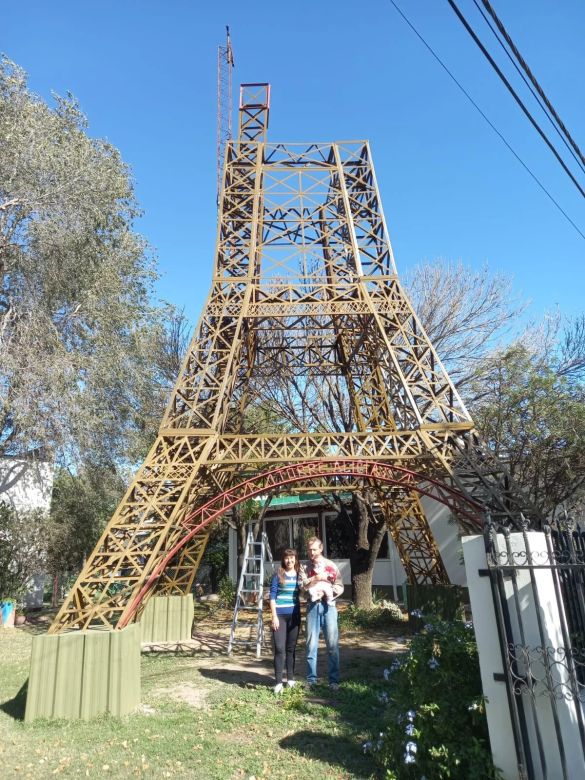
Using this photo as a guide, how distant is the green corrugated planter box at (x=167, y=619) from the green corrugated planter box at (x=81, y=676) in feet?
15.6

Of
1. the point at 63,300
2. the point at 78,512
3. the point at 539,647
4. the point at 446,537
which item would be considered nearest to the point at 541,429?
the point at 539,647

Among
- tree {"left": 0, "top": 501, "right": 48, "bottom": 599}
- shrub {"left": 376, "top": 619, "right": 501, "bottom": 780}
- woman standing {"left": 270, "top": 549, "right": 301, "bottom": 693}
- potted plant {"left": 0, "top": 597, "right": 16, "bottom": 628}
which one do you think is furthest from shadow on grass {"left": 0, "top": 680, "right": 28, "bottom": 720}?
tree {"left": 0, "top": 501, "right": 48, "bottom": 599}

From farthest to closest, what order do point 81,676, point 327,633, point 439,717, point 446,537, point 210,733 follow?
point 446,537
point 327,633
point 81,676
point 210,733
point 439,717

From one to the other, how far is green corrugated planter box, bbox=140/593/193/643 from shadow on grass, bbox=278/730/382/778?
6284 millimetres

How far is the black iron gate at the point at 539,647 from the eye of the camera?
3.46 m

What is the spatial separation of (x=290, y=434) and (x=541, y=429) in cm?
476

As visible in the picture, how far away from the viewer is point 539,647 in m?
3.62

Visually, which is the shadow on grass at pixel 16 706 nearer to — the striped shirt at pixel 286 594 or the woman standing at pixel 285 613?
the woman standing at pixel 285 613

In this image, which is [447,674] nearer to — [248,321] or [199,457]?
[199,457]

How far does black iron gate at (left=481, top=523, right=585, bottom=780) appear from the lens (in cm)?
346

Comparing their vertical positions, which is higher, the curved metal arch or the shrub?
the curved metal arch

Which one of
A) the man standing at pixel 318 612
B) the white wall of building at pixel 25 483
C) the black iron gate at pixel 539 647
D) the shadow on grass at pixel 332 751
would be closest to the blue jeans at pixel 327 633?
the man standing at pixel 318 612

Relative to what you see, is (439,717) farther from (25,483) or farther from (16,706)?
(25,483)

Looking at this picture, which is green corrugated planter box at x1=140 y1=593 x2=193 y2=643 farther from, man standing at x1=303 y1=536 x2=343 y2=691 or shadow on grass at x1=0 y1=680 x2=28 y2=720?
man standing at x1=303 y1=536 x2=343 y2=691
